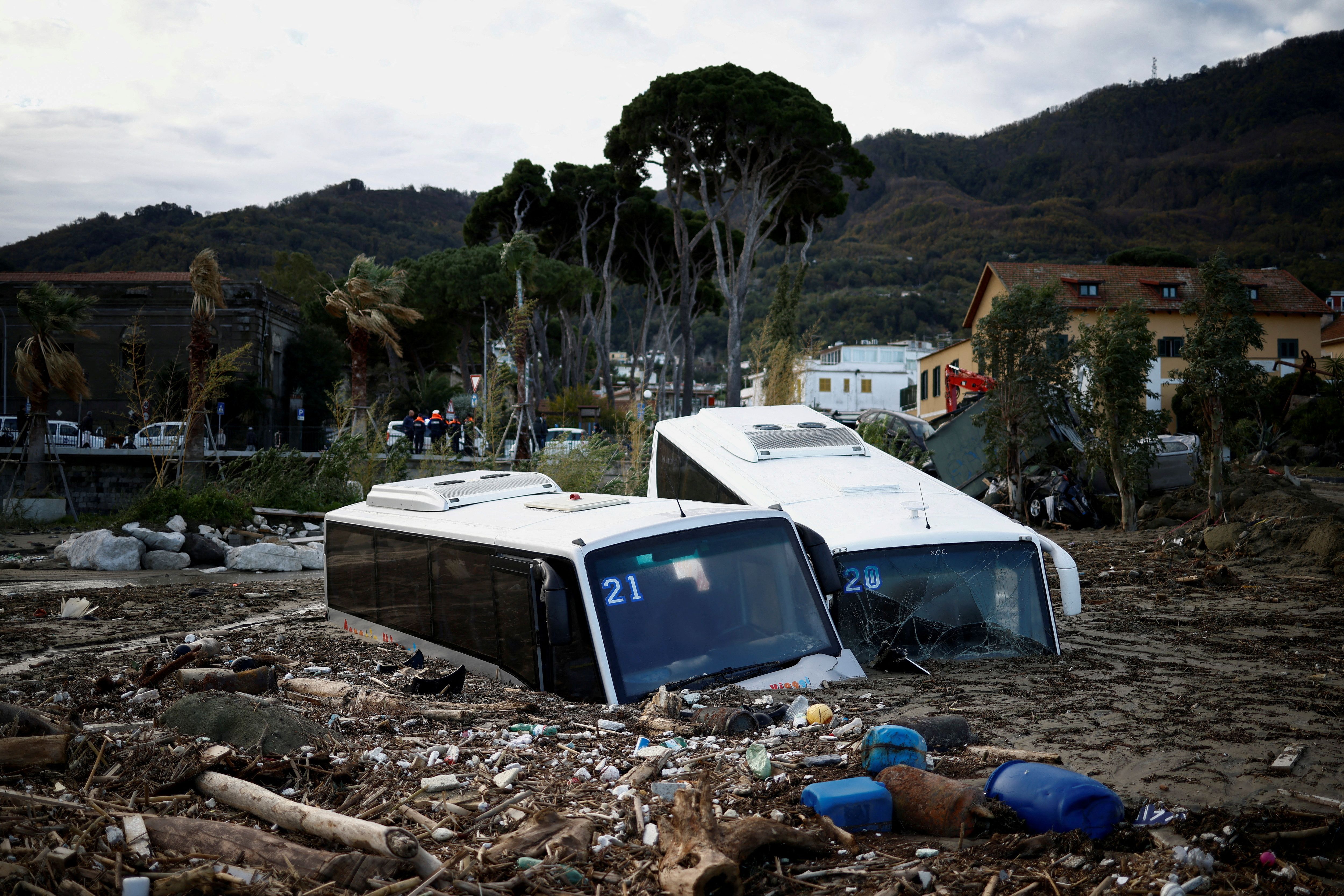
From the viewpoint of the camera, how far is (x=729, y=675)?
6184 millimetres

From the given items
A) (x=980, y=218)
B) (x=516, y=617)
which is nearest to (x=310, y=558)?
(x=516, y=617)

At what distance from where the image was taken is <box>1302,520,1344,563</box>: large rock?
1306cm

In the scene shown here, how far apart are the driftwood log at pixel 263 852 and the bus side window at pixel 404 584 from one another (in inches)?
161

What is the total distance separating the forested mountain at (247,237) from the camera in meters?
89.4

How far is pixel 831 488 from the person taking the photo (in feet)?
30.6

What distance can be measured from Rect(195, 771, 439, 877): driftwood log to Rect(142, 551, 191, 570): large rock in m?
14.4

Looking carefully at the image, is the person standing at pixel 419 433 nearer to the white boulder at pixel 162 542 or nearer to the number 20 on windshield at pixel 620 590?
the white boulder at pixel 162 542

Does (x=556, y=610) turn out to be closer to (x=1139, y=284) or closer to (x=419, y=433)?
(x=419, y=433)

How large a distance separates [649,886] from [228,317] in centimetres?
5179

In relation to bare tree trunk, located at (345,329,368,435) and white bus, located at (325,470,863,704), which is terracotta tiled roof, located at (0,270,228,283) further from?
white bus, located at (325,470,863,704)

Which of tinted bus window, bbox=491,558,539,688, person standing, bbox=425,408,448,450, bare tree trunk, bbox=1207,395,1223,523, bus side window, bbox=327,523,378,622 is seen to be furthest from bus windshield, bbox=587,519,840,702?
person standing, bbox=425,408,448,450

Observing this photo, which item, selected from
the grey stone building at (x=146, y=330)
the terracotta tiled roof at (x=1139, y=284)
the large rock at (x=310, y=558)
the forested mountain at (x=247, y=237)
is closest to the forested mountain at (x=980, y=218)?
the forested mountain at (x=247, y=237)

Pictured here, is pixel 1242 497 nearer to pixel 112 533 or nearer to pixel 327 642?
pixel 327 642

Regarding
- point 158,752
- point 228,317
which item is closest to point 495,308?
point 228,317
